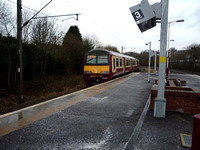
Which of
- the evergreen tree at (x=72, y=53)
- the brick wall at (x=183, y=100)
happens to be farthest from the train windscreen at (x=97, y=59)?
the evergreen tree at (x=72, y=53)

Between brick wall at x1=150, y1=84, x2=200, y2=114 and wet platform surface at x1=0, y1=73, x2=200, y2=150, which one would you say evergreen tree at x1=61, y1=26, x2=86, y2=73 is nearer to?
wet platform surface at x1=0, y1=73, x2=200, y2=150

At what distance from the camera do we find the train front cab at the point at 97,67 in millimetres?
12938

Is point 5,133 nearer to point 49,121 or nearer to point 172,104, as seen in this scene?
point 49,121

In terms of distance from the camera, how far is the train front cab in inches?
509

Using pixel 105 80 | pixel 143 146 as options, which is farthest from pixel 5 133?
pixel 105 80

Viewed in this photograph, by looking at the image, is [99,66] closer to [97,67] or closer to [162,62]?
[97,67]

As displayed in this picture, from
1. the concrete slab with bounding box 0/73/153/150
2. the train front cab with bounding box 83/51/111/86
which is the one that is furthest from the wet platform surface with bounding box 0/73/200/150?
the train front cab with bounding box 83/51/111/86

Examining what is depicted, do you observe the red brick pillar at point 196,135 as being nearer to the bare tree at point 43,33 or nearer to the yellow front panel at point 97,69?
the yellow front panel at point 97,69

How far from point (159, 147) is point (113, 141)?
0.88 meters

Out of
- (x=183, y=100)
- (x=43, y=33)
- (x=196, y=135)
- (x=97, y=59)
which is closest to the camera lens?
(x=196, y=135)

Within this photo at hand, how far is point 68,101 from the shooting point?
21.2 feet

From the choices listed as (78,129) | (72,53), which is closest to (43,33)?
(72,53)

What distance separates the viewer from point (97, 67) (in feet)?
43.0

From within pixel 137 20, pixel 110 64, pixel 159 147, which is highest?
pixel 137 20
